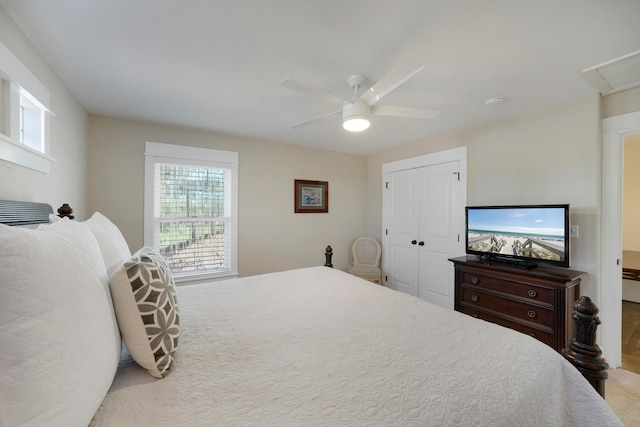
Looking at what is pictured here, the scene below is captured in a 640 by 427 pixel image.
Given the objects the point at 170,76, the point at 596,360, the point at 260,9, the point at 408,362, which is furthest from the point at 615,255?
the point at 170,76

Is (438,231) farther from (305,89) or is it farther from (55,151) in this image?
(55,151)

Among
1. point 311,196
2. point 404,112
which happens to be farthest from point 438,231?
point 404,112

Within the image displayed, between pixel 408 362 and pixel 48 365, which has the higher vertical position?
pixel 48 365

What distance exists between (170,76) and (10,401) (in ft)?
6.99

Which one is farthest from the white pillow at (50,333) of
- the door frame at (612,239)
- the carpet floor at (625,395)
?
the door frame at (612,239)

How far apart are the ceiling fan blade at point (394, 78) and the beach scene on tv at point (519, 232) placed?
6.12 feet

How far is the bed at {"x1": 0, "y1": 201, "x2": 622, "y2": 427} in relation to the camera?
1.85 feet

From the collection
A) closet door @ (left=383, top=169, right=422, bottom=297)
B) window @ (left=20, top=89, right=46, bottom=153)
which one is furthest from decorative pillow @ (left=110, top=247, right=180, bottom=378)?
closet door @ (left=383, top=169, right=422, bottom=297)

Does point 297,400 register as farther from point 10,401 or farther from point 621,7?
point 621,7

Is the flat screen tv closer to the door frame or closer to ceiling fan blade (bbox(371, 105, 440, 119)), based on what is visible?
the door frame

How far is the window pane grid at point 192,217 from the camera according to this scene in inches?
125

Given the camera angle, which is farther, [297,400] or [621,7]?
[621,7]

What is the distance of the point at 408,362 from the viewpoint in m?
1.03

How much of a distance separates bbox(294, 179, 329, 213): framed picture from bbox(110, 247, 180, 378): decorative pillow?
10.2 ft
